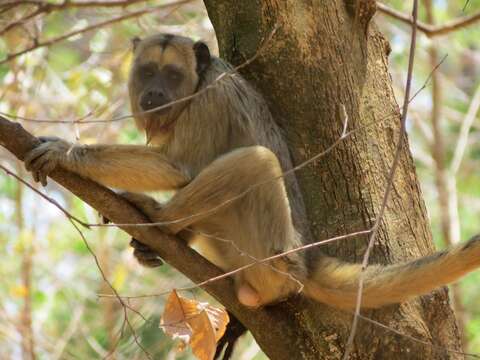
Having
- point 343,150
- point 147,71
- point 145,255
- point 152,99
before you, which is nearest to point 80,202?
point 147,71

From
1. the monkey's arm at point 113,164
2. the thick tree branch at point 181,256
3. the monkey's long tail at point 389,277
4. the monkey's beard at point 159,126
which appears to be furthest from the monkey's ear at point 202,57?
the monkey's long tail at point 389,277

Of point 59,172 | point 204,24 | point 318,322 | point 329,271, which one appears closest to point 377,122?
point 329,271

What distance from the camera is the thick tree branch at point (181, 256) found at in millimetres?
5105

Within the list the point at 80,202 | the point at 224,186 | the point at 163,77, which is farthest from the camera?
the point at 80,202

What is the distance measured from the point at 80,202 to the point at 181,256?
22.5ft

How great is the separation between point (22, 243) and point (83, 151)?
5099 millimetres

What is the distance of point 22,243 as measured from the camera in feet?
33.9

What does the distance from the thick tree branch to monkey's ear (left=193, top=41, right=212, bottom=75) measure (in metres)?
1.61

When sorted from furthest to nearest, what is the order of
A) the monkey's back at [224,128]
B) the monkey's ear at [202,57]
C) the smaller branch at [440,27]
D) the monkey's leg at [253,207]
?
1. the smaller branch at [440,27]
2. the monkey's ear at [202,57]
3. the monkey's back at [224,128]
4. the monkey's leg at [253,207]

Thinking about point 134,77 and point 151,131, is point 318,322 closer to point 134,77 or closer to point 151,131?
point 151,131

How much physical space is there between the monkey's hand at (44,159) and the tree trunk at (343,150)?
159 cm

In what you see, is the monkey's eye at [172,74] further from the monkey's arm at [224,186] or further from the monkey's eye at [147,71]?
the monkey's arm at [224,186]

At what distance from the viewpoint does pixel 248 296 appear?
5.37 meters

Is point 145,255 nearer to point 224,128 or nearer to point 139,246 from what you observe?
point 139,246
